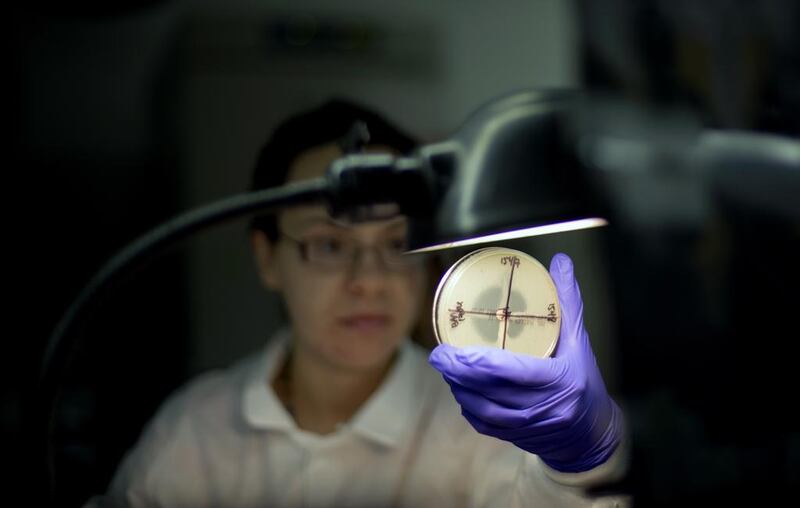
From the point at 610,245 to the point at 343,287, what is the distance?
734mm

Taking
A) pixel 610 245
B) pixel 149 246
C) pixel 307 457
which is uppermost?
pixel 149 246

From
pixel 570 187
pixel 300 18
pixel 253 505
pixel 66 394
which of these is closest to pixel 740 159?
pixel 570 187

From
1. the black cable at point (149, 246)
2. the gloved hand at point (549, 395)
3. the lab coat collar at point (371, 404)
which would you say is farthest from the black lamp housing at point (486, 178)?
the lab coat collar at point (371, 404)

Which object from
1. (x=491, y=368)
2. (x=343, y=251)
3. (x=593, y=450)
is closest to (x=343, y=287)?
(x=343, y=251)

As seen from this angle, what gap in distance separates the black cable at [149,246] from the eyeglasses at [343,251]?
0.71 feet

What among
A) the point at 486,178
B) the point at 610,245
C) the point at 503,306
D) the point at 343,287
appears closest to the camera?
the point at 486,178

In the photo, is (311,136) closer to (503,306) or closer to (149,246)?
(149,246)

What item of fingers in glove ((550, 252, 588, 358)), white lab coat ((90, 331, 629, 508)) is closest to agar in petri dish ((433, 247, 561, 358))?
fingers in glove ((550, 252, 588, 358))

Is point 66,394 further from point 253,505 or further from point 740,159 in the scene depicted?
point 740,159

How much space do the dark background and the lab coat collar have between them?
13 cm

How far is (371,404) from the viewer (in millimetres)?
1056

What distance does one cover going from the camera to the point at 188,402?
108 centimetres

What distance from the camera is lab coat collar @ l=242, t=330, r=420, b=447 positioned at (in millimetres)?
1045

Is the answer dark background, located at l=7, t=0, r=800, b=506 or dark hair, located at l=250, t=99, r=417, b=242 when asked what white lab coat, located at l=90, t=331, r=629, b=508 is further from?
dark hair, located at l=250, t=99, r=417, b=242
